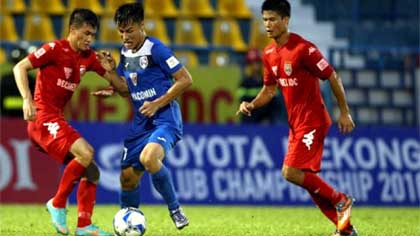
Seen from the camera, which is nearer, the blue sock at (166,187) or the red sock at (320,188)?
the blue sock at (166,187)

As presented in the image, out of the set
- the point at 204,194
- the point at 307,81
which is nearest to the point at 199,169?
the point at 204,194

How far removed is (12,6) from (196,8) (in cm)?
314

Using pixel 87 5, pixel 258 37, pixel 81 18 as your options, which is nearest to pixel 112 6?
pixel 87 5

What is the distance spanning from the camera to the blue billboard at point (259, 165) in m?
15.3

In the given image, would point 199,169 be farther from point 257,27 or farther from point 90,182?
point 90,182

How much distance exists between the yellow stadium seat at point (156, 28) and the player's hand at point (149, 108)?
923 cm

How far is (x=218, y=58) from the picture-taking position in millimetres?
17641

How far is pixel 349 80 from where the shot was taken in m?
17.9

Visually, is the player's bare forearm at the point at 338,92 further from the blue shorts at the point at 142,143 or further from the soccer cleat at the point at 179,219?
the soccer cleat at the point at 179,219

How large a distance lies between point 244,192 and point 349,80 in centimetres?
340

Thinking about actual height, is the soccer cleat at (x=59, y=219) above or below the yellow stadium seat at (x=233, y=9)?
below

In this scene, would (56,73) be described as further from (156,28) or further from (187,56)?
(156,28)

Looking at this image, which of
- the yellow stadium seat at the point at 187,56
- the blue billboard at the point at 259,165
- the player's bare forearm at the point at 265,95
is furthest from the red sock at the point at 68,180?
the yellow stadium seat at the point at 187,56

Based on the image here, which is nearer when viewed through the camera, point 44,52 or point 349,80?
point 44,52
